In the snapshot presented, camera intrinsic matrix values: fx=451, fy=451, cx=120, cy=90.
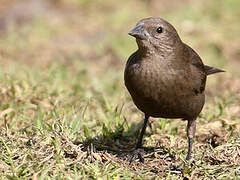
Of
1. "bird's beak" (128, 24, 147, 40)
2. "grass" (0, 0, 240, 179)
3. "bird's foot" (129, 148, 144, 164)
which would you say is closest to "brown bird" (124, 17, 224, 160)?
"bird's beak" (128, 24, 147, 40)

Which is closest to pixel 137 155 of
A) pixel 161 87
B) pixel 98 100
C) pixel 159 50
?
pixel 161 87

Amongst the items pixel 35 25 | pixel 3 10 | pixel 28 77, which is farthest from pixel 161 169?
pixel 3 10

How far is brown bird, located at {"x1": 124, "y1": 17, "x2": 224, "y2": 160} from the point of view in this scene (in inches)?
160

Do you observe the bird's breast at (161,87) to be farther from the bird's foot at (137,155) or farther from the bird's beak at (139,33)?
the bird's foot at (137,155)

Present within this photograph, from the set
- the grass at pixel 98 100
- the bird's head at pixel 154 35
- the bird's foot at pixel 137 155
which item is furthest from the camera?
the bird's foot at pixel 137 155

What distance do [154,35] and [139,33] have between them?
16 centimetres

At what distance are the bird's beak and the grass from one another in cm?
112

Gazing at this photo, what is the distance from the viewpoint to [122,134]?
5051 mm

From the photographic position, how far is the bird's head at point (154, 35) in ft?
13.6

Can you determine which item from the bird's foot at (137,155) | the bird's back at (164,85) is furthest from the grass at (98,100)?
the bird's back at (164,85)

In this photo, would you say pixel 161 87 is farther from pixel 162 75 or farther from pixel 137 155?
pixel 137 155

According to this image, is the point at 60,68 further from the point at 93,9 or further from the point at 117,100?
the point at 93,9

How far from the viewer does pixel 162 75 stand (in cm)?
406

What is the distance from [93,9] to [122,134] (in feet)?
20.4
